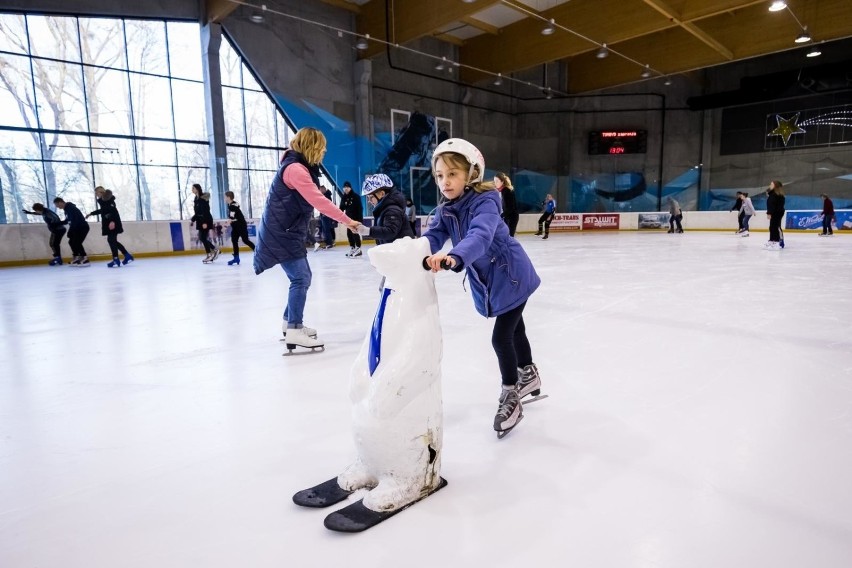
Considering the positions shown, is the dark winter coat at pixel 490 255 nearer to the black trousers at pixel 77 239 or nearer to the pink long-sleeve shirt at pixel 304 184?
the pink long-sleeve shirt at pixel 304 184

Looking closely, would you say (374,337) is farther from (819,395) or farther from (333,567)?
(819,395)

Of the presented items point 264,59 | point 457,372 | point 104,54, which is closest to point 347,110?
point 264,59

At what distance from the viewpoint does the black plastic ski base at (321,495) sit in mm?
1288

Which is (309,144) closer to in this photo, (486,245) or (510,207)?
(486,245)

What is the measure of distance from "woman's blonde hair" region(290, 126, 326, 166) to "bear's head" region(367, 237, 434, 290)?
1.64 meters

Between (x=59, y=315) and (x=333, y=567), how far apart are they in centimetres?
415

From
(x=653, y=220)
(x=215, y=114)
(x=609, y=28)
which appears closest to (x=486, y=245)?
(x=215, y=114)

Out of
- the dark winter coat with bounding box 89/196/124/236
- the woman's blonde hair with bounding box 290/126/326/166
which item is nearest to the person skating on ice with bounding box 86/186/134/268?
the dark winter coat with bounding box 89/196/124/236

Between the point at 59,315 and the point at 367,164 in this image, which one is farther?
the point at 367,164

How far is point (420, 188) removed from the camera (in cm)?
1603

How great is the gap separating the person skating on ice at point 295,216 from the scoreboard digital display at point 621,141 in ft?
60.3

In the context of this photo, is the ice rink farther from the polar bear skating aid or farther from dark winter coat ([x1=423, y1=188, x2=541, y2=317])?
dark winter coat ([x1=423, y1=188, x2=541, y2=317])

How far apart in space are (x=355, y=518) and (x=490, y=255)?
941 mm

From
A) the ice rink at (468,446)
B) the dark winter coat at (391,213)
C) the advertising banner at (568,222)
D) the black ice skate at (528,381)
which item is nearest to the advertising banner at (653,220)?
the advertising banner at (568,222)
